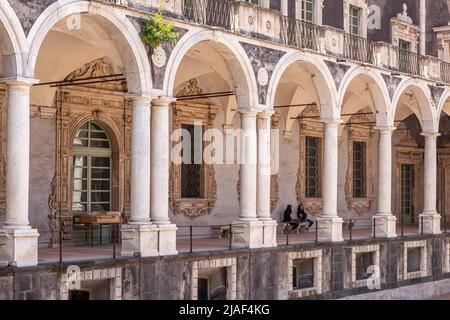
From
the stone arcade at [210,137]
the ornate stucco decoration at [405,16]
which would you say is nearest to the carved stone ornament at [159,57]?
the stone arcade at [210,137]

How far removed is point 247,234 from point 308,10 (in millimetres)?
8587

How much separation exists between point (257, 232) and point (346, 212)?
38.0 feet

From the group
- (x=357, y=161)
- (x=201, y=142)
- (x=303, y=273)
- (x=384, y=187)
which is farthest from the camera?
(x=357, y=161)

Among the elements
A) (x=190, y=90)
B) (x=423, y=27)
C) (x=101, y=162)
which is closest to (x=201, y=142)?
(x=190, y=90)

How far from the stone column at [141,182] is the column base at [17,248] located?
268cm

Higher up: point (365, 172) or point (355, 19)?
point (355, 19)

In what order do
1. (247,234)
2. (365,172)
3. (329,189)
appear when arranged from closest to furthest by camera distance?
1. (247,234)
2. (329,189)
3. (365,172)

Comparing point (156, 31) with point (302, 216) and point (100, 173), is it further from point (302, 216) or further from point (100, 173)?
point (302, 216)

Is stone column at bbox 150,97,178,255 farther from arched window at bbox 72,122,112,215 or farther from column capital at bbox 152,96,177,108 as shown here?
arched window at bbox 72,122,112,215

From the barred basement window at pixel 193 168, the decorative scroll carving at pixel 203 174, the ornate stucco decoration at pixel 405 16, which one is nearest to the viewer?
the decorative scroll carving at pixel 203 174

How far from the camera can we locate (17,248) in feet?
47.4

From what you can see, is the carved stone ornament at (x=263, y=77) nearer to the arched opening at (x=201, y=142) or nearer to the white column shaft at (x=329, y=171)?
the arched opening at (x=201, y=142)

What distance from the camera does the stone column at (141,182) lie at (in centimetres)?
1702

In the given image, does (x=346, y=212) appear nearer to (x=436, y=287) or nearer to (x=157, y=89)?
(x=436, y=287)
